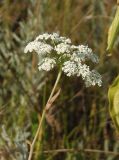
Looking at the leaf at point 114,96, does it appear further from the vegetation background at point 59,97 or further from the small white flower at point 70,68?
the vegetation background at point 59,97

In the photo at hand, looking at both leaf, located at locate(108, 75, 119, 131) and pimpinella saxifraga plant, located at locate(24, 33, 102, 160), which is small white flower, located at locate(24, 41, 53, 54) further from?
leaf, located at locate(108, 75, 119, 131)

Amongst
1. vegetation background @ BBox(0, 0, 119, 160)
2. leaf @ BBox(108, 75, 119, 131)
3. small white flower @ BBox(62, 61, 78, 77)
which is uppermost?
vegetation background @ BBox(0, 0, 119, 160)

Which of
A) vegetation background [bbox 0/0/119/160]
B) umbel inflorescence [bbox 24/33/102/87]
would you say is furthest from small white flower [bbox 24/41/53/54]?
vegetation background [bbox 0/0/119/160]

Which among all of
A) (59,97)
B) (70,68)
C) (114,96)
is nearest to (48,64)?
(70,68)

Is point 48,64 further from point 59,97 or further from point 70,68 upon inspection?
point 59,97

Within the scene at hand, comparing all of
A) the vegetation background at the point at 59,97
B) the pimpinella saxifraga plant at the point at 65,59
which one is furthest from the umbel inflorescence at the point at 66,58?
the vegetation background at the point at 59,97

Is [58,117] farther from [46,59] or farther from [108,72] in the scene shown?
[46,59]
